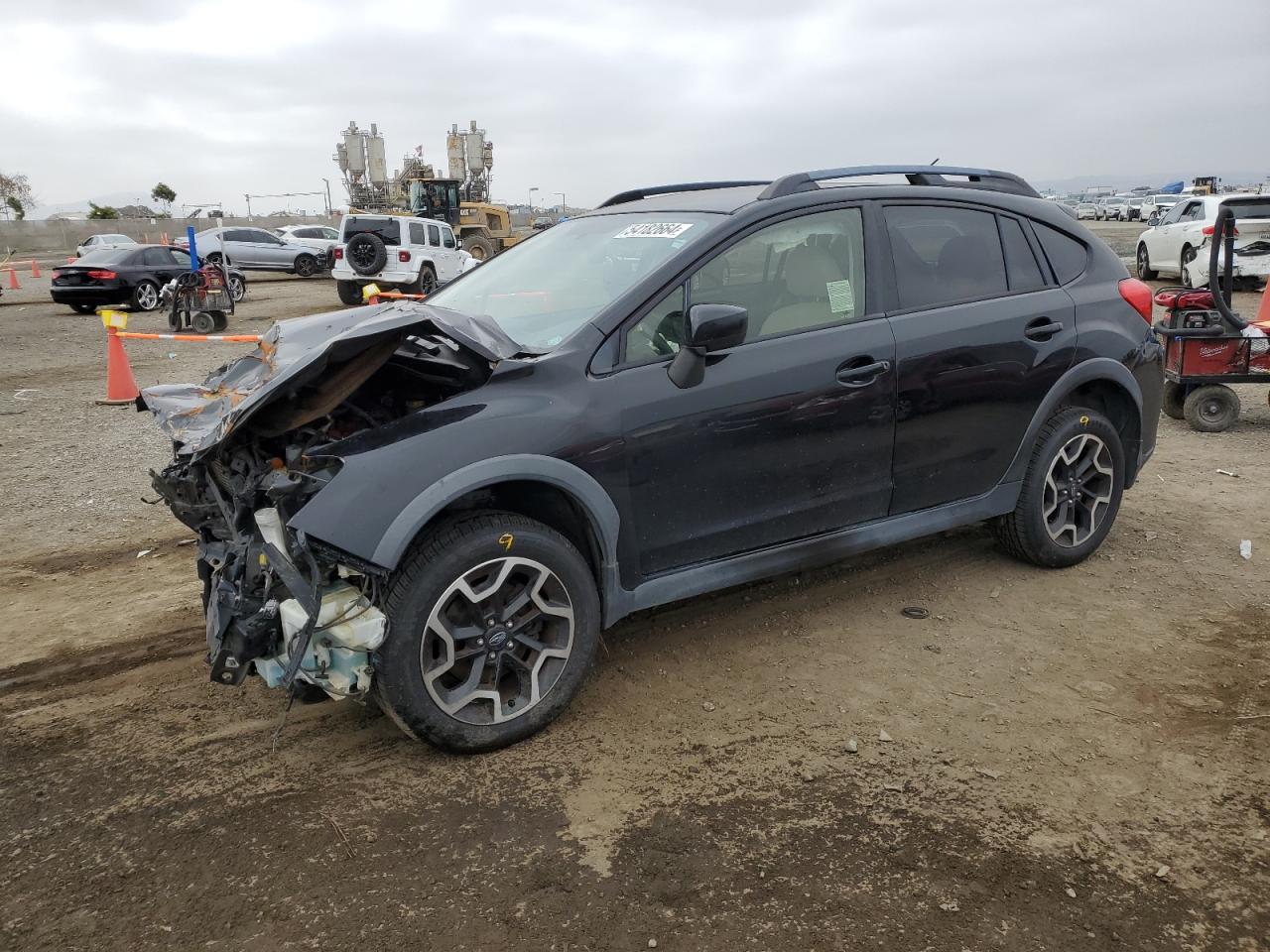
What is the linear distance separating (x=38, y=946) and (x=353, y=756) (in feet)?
3.44

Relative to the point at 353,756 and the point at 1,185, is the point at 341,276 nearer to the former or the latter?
the point at 353,756

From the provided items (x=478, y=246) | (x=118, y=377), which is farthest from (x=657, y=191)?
(x=478, y=246)

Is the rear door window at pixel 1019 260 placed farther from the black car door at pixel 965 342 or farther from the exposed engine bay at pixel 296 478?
the exposed engine bay at pixel 296 478

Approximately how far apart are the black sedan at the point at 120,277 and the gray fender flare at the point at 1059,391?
19.9 metres

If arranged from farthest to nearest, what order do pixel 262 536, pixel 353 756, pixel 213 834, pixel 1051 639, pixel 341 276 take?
1. pixel 341 276
2. pixel 1051 639
3. pixel 353 756
4. pixel 262 536
5. pixel 213 834

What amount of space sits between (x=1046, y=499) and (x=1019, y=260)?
1161 mm

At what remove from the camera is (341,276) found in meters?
20.7

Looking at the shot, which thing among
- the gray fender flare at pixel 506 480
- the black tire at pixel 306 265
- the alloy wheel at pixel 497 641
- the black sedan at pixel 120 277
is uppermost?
the black tire at pixel 306 265

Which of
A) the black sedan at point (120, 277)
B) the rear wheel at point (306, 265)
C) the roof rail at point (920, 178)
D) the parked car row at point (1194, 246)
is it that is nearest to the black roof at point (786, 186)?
the roof rail at point (920, 178)

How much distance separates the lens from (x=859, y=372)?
12.6ft

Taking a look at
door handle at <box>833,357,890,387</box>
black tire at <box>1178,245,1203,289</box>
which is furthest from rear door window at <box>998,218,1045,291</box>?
black tire at <box>1178,245,1203,289</box>

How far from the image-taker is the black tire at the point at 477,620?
299cm

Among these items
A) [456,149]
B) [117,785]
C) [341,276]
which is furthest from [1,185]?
[117,785]

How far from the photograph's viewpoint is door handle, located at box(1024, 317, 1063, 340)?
171 inches
